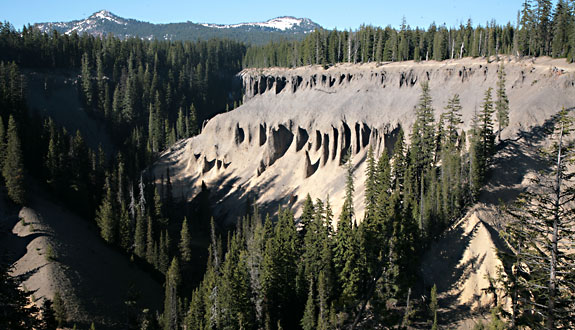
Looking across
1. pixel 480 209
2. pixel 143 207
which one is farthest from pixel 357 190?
pixel 143 207

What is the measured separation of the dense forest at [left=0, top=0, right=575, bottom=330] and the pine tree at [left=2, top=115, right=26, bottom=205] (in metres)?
0.16

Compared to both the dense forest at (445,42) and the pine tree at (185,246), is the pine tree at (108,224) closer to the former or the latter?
the pine tree at (185,246)

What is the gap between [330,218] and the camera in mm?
50750

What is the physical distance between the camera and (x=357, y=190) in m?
69.4

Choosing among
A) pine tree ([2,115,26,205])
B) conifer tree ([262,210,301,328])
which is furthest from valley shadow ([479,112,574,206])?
pine tree ([2,115,26,205])

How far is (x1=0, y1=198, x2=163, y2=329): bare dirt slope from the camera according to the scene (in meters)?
47.8

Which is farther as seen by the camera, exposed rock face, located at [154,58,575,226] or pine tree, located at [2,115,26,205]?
exposed rock face, located at [154,58,575,226]

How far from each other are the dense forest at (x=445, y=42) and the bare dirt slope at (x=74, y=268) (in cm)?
6855

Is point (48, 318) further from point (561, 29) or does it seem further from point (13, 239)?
point (561, 29)

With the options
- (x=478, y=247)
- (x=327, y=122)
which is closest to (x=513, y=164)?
(x=478, y=247)

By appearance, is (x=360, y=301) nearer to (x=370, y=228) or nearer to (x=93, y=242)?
(x=370, y=228)

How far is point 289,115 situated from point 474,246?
5320 cm

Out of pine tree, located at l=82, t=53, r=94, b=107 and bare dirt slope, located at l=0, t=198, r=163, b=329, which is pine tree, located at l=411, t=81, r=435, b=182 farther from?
pine tree, located at l=82, t=53, r=94, b=107

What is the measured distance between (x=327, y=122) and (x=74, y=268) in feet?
164
